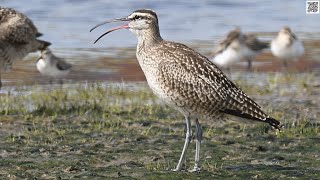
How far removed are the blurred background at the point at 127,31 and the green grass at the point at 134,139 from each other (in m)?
3.21

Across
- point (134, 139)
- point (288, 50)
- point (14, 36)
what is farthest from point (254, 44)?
point (134, 139)

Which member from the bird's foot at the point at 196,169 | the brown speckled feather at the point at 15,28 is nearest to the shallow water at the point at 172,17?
the brown speckled feather at the point at 15,28

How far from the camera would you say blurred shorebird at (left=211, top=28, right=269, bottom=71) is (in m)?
17.2

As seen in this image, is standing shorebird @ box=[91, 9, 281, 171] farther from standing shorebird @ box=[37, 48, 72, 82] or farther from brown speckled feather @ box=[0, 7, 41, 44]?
standing shorebird @ box=[37, 48, 72, 82]

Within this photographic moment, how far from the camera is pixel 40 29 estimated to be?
20.3 metres

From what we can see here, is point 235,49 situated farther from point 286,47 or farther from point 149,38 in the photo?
point 149,38

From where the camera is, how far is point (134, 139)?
10.5 m

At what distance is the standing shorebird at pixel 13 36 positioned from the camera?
14.7 meters

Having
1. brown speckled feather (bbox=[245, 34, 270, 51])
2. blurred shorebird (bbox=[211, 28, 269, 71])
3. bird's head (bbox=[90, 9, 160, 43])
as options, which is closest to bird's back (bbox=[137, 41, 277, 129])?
bird's head (bbox=[90, 9, 160, 43])

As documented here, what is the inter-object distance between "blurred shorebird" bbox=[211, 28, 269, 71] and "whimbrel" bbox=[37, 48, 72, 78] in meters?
2.87

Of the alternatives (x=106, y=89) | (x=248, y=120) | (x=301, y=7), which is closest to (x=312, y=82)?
(x=106, y=89)

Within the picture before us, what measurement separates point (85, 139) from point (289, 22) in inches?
473

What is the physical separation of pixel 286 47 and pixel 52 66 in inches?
170

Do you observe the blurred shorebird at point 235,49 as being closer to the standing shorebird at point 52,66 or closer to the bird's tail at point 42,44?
the standing shorebird at point 52,66
